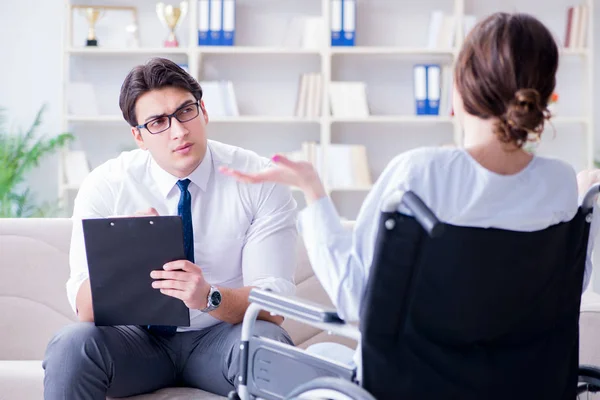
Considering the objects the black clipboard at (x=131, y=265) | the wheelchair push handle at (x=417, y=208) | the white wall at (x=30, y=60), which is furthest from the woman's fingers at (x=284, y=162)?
the white wall at (x=30, y=60)

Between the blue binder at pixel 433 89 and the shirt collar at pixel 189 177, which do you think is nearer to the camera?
the shirt collar at pixel 189 177

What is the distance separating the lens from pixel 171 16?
4.93 meters

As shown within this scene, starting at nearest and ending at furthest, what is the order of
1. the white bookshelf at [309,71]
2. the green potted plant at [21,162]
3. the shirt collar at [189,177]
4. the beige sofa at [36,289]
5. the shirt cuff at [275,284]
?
the shirt cuff at [275,284], the shirt collar at [189,177], the beige sofa at [36,289], the green potted plant at [21,162], the white bookshelf at [309,71]

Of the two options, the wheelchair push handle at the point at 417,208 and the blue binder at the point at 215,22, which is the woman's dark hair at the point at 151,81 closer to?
the wheelchair push handle at the point at 417,208

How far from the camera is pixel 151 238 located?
1771 mm

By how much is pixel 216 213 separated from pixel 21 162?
10.4 feet

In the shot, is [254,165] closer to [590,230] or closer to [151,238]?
[151,238]

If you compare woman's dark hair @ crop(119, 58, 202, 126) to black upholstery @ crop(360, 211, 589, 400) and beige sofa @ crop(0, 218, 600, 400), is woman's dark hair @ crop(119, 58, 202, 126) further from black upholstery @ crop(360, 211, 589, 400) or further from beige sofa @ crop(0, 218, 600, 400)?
black upholstery @ crop(360, 211, 589, 400)

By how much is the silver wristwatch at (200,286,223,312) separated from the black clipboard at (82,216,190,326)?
6 centimetres

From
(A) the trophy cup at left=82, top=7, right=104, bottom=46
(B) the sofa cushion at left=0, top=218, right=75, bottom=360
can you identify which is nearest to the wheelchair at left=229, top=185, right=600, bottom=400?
(B) the sofa cushion at left=0, top=218, right=75, bottom=360

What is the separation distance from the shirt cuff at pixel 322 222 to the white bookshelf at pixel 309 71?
3741mm

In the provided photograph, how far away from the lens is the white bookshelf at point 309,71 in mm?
5133

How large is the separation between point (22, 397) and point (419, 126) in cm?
356

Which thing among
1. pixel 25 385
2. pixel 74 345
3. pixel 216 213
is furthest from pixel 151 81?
pixel 25 385
